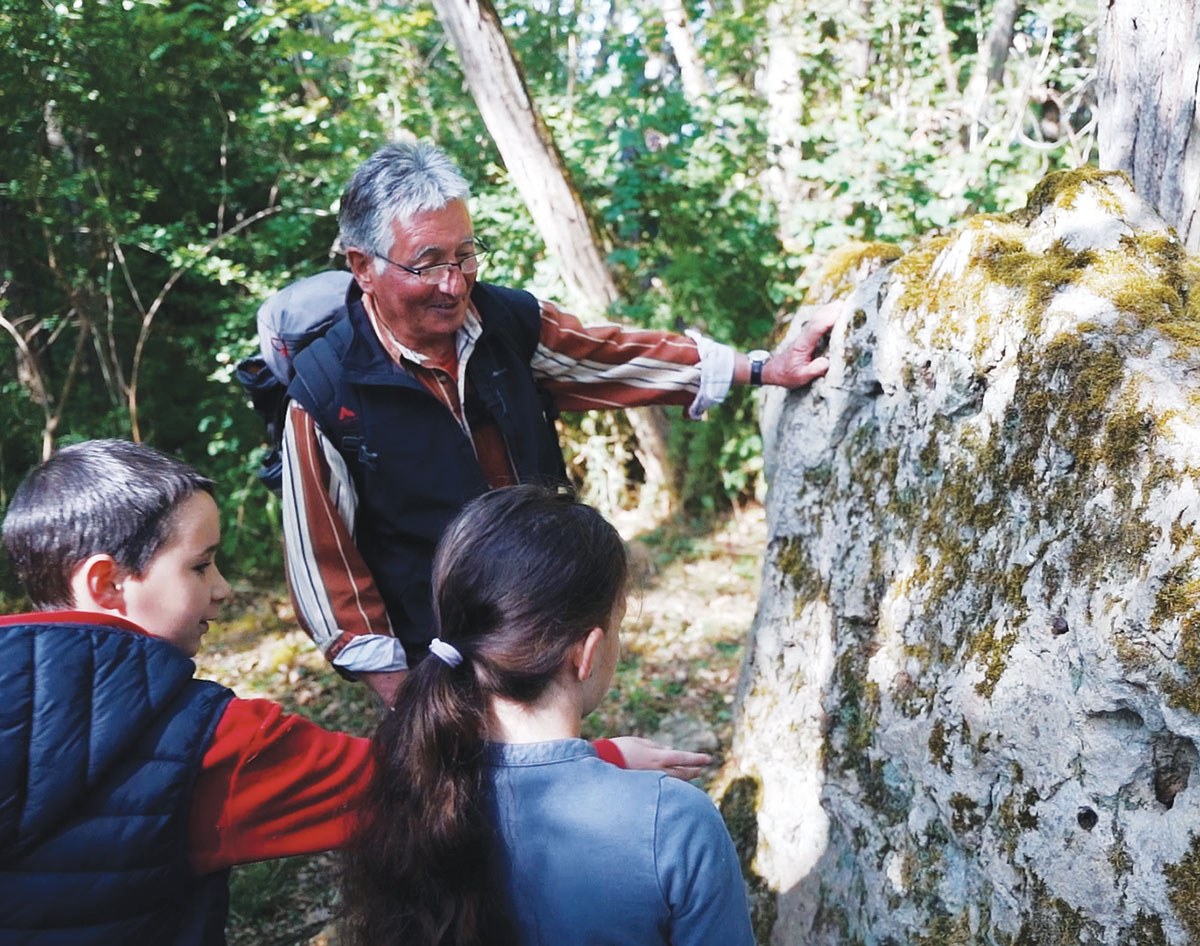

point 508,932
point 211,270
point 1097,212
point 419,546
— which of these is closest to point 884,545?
point 1097,212

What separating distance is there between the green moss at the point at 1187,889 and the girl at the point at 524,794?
71cm

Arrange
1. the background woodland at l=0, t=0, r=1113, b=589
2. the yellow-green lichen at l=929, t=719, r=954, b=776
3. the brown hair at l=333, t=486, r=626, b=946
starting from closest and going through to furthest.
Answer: the brown hair at l=333, t=486, r=626, b=946
the yellow-green lichen at l=929, t=719, r=954, b=776
the background woodland at l=0, t=0, r=1113, b=589

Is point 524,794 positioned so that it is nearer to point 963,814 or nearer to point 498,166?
point 963,814

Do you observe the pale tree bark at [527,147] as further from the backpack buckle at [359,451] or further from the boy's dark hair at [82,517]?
the boy's dark hair at [82,517]

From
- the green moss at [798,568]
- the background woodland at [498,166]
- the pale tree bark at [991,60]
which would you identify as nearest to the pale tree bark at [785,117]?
the background woodland at [498,166]

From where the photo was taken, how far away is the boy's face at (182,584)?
1682 millimetres

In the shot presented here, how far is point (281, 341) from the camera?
2.79 metres

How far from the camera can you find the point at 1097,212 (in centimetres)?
225

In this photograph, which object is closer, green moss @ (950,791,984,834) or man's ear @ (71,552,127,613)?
man's ear @ (71,552,127,613)

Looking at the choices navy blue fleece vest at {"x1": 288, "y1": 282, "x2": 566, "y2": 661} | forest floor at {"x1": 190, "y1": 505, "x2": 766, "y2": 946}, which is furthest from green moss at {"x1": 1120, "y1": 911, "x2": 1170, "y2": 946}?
forest floor at {"x1": 190, "y1": 505, "x2": 766, "y2": 946}

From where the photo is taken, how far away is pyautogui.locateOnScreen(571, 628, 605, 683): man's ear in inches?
61.7

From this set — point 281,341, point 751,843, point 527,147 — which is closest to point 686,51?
point 527,147

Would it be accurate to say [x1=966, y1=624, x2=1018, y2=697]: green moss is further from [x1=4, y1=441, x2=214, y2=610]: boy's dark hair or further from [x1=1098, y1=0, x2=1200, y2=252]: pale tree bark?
[x1=4, y1=441, x2=214, y2=610]: boy's dark hair

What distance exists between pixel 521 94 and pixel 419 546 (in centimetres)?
386
